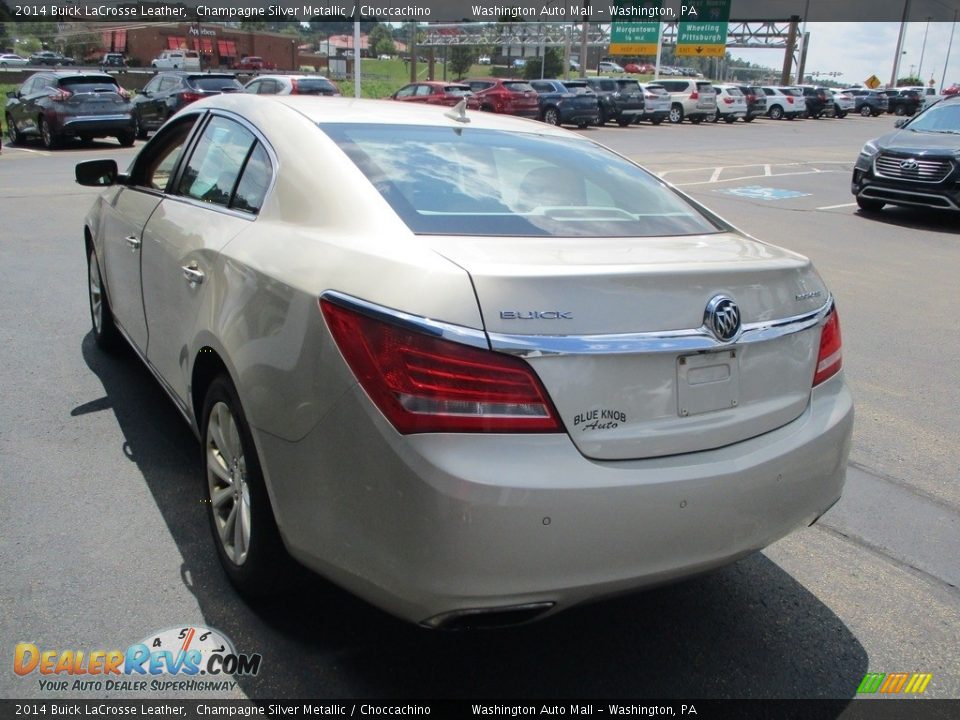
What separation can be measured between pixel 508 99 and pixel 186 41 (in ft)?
175

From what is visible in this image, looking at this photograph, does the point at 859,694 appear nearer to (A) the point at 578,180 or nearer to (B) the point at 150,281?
(A) the point at 578,180

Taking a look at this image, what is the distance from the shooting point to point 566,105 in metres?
30.8

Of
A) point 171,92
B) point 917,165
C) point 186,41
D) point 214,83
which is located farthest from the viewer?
point 186,41

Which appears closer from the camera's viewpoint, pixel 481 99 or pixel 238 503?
pixel 238 503

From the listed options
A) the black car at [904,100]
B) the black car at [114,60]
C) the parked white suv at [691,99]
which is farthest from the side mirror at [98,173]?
the black car at [114,60]

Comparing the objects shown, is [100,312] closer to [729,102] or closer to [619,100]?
[619,100]

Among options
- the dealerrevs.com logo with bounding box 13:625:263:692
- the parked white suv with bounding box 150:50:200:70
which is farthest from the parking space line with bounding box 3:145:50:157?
the parked white suv with bounding box 150:50:200:70

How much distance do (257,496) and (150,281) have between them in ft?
5.29

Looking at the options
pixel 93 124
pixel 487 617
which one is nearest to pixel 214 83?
pixel 93 124

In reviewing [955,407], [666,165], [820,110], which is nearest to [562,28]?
[820,110]

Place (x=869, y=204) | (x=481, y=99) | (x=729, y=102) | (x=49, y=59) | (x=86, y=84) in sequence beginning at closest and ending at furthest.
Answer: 1. (x=869, y=204)
2. (x=86, y=84)
3. (x=481, y=99)
4. (x=729, y=102)
5. (x=49, y=59)

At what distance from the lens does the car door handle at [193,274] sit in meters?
3.18

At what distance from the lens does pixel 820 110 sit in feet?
155

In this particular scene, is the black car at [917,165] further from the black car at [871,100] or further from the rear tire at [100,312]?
the black car at [871,100]
